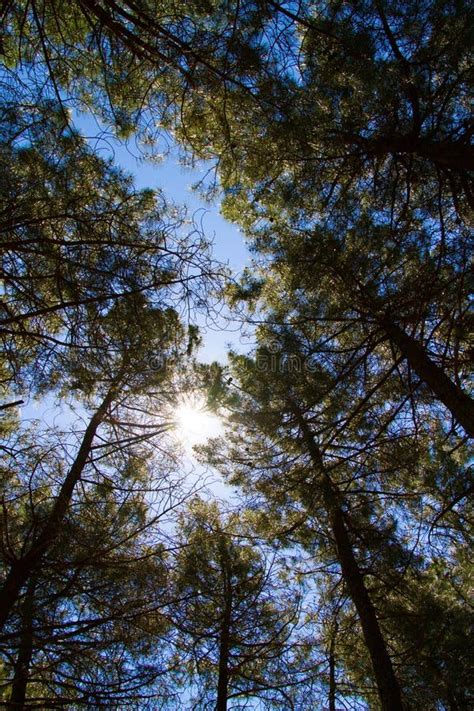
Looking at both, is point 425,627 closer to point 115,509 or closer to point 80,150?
point 115,509

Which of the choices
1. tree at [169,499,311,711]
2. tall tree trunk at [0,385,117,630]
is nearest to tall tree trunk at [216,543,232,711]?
tree at [169,499,311,711]

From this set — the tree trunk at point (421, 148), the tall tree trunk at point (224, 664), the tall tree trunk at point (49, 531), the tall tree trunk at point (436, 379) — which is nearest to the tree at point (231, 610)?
the tall tree trunk at point (224, 664)

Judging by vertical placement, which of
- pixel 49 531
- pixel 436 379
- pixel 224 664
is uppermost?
pixel 436 379

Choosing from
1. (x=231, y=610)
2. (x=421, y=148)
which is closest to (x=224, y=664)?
(x=231, y=610)

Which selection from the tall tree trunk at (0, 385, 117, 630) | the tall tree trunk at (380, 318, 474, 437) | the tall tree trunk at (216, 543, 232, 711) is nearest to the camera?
the tall tree trunk at (0, 385, 117, 630)

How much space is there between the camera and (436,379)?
4004mm

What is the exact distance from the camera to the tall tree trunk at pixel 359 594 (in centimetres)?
429

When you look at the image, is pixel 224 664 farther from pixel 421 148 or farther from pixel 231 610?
pixel 421 148

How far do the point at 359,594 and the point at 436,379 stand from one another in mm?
2795

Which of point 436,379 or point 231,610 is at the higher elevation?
point 436,379

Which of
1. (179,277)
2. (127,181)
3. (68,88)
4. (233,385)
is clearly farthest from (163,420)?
(68,88)

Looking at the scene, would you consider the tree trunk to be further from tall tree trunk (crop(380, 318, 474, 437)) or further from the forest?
tall tree trunk (crop(380, 318, 474, 437))

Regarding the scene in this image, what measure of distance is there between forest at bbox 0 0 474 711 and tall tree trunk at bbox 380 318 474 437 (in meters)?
0.02

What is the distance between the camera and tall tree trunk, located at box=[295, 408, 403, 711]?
4.29m
